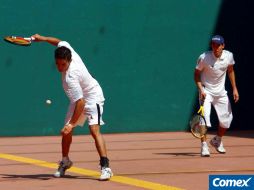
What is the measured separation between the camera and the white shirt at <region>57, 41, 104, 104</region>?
10531 mm

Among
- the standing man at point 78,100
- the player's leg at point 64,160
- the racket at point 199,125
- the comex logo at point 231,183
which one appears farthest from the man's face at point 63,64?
the comex logo at point 231,183

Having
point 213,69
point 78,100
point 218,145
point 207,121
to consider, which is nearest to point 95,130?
point 78,100

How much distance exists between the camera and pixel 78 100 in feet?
34.4

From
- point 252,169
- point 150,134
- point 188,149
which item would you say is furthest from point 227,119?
point 150,134

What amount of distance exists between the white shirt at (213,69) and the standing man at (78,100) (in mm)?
2731

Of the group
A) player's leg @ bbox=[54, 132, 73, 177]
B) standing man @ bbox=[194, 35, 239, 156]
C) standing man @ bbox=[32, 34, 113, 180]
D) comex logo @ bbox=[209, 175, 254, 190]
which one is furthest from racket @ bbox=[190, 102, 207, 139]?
comex logo @ bbox=[209, 175, 254, 190]

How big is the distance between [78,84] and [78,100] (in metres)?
0.23

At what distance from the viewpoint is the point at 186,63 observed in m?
17.0

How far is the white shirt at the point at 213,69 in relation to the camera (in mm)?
13172

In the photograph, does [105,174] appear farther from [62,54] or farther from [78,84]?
[62,54]

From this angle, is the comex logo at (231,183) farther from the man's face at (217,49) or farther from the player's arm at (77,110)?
the man's face at (217,49)

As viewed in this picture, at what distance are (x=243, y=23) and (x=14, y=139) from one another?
5043 millimetres

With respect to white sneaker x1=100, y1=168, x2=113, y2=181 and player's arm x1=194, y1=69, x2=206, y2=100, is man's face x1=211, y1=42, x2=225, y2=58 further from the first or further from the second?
white sneaker x1=100, y1=168, x2=113, y2=181

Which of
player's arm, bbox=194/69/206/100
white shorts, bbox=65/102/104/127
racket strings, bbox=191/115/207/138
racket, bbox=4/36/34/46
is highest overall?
racket, bbox=4/36/34/46
